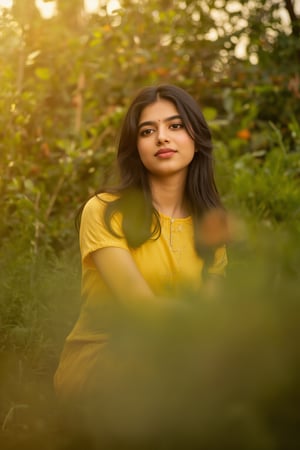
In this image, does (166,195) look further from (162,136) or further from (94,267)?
(94,267)

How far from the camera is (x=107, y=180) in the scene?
3201mm

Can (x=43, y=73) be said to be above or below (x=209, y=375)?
above

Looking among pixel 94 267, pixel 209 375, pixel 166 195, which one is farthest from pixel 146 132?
pixel 209 375

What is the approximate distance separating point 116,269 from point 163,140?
55 cm

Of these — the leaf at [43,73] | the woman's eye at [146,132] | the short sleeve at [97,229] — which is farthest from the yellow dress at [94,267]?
the leaf at [43,73]

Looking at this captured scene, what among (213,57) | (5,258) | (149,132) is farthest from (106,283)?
(213,57)

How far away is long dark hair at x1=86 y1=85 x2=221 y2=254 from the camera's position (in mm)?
2339

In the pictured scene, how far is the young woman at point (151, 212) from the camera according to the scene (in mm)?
2152

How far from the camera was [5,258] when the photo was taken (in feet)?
9.25

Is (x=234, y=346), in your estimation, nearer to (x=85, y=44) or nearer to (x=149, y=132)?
(x=149, y=132)

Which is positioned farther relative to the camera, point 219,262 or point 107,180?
point 107,180

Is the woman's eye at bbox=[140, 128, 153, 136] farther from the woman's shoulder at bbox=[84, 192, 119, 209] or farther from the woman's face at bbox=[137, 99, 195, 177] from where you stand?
the woman's shoulder at bbox=[84, 192, 119, 209]

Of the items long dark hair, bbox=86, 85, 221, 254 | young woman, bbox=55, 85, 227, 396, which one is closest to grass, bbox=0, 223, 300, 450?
young woman, bbox=55, 85, 227, 396

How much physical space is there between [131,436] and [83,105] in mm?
3994
